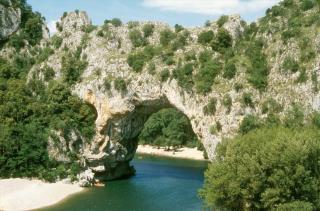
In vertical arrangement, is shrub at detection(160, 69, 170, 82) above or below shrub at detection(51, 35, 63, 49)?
below

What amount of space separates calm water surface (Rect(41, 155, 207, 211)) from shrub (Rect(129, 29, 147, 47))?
54.1ft

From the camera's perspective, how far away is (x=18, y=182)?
5584cm

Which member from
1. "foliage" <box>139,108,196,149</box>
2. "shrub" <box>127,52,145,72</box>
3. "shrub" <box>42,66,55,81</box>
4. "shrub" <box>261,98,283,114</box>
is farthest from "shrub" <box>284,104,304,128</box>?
"foliage" <box>139,108,196,149</box>

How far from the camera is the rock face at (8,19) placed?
251 ft

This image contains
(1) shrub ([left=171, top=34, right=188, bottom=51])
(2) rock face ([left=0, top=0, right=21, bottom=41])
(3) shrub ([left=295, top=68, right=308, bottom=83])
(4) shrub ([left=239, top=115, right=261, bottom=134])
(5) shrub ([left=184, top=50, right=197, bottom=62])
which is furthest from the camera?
(2) rock face ([left=0, top=0, right=21, bottom=41])

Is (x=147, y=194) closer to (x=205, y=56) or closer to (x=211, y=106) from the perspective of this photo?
(x=211, y=106)

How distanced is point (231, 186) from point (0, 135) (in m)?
33.3

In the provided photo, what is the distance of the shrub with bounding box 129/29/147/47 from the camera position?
62281 millimetres

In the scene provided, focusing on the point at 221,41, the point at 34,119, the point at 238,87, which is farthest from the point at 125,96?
the point at 238,87

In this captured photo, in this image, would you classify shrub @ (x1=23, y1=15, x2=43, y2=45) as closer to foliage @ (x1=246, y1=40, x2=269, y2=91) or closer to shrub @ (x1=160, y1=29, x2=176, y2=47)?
shrub @ (x1=160, y1=29, x2=176, y2=47)

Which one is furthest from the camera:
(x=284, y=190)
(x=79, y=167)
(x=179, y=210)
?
(x=79, y=167)

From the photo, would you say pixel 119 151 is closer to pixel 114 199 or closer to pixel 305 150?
pixel 114 199

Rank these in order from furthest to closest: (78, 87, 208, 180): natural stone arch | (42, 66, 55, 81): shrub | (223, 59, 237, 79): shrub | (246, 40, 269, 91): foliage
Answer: (42, 66, 55, 81): shrub, (78, 87, 208, 180): natural stone arch, (223, 59, 237, 79): shrub, (246, 40, 269, 91): foliage

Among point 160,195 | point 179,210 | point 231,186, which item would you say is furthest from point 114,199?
point 231,186
